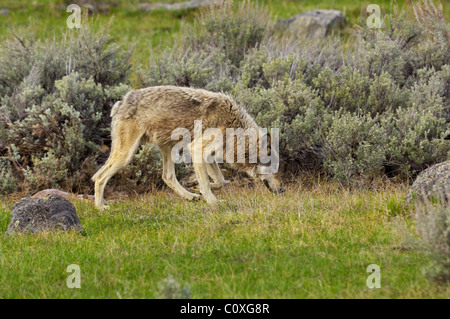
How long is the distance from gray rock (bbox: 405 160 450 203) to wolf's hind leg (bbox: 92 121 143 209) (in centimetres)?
419

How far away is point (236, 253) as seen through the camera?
641 cm

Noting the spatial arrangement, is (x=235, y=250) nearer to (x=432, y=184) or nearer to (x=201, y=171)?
(x=432, y=184)

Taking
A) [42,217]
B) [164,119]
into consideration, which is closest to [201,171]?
[164,119]

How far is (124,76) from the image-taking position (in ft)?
43.6

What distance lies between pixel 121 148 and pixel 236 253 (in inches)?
145

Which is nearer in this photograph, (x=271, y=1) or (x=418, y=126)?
(x=418, y=126)

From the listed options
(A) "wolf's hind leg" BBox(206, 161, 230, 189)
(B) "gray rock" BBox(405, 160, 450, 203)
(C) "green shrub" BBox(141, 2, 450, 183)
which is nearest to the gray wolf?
(A) "wolf's hind leg" BBox(206, 161, 230, 189)

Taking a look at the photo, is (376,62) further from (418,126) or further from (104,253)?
(104,253)

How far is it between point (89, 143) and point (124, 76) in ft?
7.86

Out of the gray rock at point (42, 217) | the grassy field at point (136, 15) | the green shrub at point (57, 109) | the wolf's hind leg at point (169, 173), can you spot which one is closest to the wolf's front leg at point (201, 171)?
the wolf's hind leg at point (169, 173)

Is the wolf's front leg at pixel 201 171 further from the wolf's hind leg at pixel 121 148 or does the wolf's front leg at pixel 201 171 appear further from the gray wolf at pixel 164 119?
the wolf's hind leg at pixel 121 148

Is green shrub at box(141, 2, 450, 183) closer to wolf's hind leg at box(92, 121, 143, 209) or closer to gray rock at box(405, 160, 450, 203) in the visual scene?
gray rock at box(405, 160, 450, 203)

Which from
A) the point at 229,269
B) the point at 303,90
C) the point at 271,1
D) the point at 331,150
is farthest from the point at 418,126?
the point at 271,1

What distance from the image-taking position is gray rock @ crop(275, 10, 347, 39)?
20.8 metres
